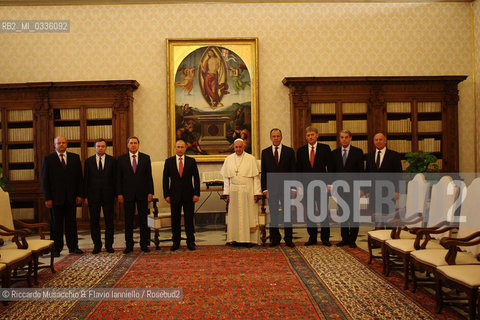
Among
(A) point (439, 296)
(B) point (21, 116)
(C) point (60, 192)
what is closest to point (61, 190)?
(C) point (60, 192)

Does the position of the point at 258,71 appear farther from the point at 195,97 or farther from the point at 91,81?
the point at 91,81

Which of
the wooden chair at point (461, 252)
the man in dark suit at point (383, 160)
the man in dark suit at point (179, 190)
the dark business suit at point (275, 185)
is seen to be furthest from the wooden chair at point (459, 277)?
the man in dark suit at point (179, 190)

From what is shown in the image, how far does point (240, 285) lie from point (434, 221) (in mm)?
2169

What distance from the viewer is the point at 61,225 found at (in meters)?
6.37

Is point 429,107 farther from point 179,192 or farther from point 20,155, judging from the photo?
point 20,155

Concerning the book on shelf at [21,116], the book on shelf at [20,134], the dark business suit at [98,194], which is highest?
the book on shelf at [21,116]

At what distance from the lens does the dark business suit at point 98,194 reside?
6387 mm

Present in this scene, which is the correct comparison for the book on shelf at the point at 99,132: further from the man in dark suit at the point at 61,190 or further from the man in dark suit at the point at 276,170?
the man in dark suit at the point at 276,170

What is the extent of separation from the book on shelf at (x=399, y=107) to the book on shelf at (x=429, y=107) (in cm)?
23

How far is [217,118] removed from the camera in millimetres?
9344

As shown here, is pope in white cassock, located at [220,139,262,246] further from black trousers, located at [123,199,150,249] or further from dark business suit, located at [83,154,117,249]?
dark business suit, located at [83,154,117,249]

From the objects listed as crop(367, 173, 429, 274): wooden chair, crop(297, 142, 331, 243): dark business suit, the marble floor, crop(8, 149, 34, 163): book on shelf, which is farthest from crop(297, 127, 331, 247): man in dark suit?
crop(8, 149, 34, 163): book on shelf

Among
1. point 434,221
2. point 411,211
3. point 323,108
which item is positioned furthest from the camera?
point 323,108

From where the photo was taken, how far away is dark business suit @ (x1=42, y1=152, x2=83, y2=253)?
20.6 feet
